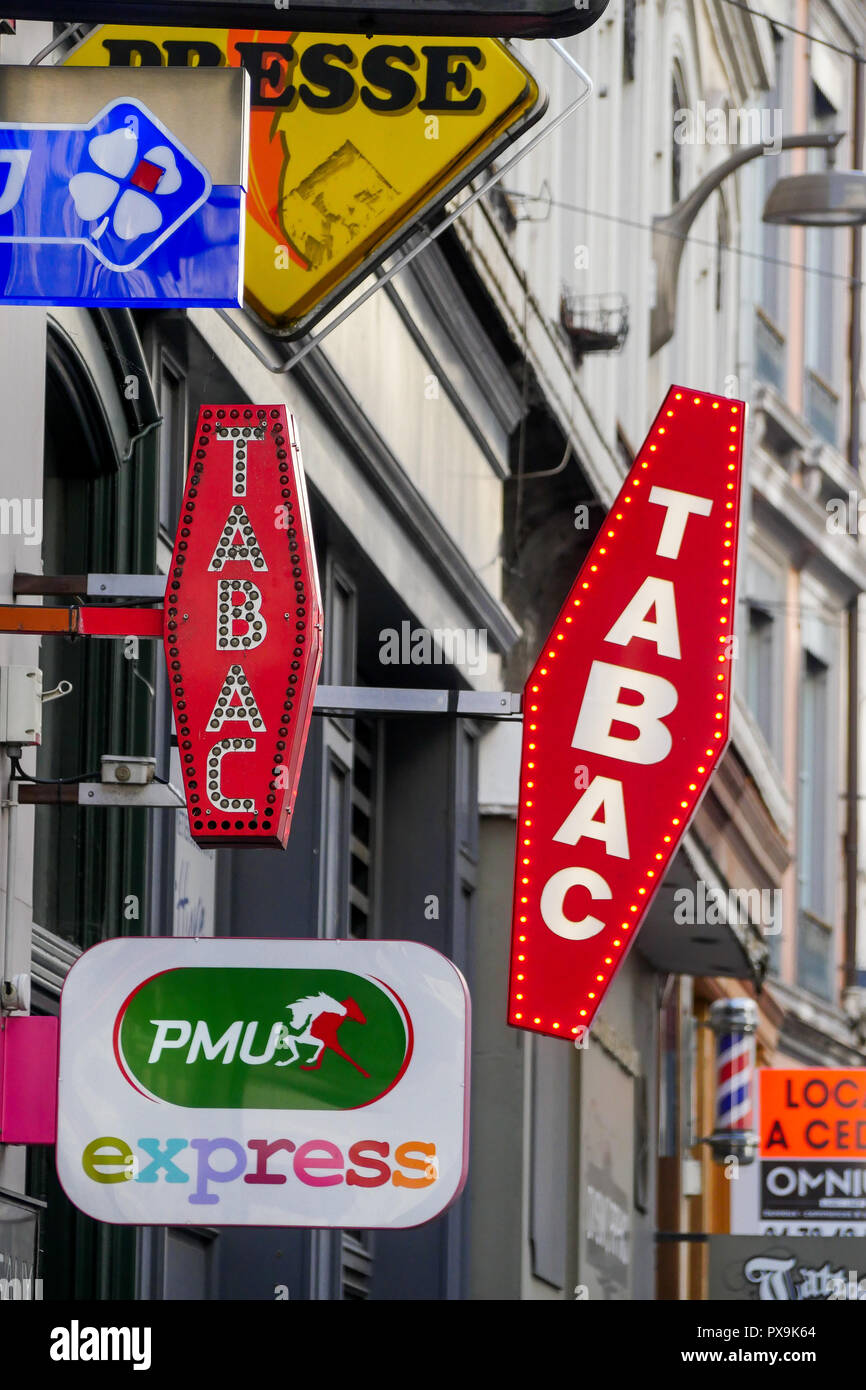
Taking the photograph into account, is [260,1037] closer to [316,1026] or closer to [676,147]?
[316,1026]

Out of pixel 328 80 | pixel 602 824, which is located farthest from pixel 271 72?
pixel 602 824

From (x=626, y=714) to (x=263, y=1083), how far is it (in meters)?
2.74

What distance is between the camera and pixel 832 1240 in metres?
19.8

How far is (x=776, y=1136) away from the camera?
77.0 ft

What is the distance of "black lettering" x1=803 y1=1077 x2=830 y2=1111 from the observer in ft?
76.3

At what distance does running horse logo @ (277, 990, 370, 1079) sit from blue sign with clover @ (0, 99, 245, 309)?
2.12m

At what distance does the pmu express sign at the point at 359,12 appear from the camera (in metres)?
6.33

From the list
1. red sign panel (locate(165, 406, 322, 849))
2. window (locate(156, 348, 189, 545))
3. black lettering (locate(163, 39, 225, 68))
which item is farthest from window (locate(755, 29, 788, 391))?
red sign panel (locate(165, 406, 322, 849))

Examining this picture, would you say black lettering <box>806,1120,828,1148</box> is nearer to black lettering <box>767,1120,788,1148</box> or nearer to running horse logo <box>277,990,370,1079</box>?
black lettering <box>767,1120,788,1148</box>

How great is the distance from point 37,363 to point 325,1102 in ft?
10.0

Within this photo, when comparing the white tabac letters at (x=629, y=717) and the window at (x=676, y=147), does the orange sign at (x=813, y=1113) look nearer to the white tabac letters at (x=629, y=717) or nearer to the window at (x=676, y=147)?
the window at (x=676, y=147)

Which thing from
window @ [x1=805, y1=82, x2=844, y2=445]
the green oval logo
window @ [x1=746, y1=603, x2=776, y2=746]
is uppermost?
window @ [x1=805, y1=82, x2=844, y2=445]

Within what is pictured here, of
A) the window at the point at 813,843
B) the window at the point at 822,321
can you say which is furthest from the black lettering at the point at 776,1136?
the window at the point at 822,321
